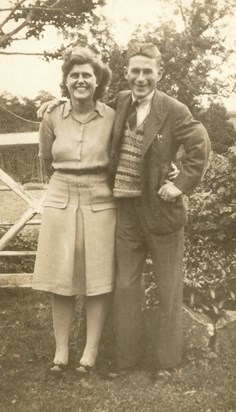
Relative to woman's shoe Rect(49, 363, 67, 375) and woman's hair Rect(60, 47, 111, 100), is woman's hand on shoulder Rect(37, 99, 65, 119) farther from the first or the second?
woman's shoe Rect(49, 363, 67, 375)

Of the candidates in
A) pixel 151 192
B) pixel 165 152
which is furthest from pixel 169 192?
pixel 165 152

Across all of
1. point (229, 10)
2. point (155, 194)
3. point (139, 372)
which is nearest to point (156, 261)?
point (155, 194)

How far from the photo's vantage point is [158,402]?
3.25 m

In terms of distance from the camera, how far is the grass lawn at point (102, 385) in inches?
126

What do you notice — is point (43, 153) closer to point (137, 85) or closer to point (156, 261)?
point (137, 85)

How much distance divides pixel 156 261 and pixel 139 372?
795mm

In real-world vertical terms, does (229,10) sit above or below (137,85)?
above

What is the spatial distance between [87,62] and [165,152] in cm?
74

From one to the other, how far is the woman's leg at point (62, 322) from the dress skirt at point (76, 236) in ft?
0.45

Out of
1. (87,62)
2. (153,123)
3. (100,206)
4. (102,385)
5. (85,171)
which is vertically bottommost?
(102,385)

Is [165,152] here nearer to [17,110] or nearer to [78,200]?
[78,200]

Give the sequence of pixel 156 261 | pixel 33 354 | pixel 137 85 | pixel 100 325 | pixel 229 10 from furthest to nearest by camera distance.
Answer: pixel 229 10 < pixel 33 354 < pixel 100 325 < pixel 156 261 < pixel 137 85

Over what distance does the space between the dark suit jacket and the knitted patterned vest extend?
0.13 feet

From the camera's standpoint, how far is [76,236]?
11.4 ft
